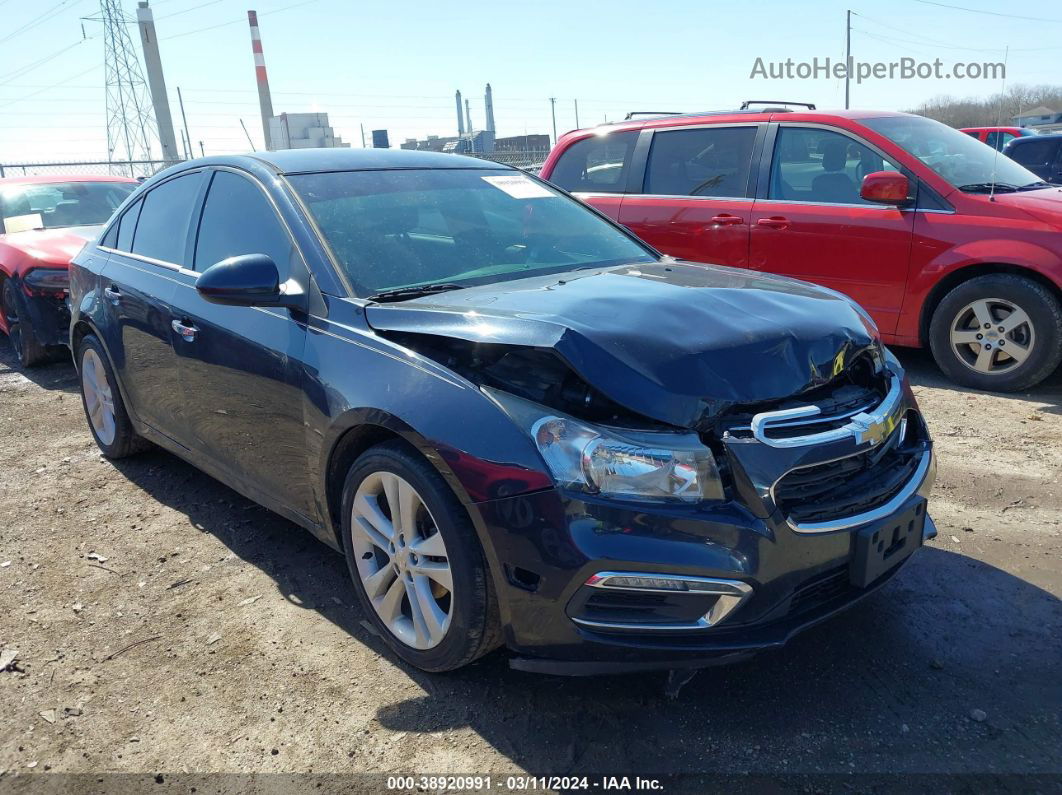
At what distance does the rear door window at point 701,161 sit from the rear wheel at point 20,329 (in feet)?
17.0

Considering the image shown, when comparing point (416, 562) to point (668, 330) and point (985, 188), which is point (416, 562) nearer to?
point (668, 330)

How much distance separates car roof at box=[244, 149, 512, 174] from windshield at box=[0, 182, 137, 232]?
5.41 m

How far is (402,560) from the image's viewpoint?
2662 mm

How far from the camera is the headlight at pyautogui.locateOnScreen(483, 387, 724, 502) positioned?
7.22 feet

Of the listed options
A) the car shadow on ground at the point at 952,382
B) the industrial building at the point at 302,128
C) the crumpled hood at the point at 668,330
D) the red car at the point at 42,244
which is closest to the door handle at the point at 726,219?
the car shadow on ground at the point at 952,382

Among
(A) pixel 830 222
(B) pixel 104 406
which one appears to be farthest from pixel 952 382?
(B) pixel 104 406

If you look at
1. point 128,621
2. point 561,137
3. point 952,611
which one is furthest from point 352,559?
point 561,137

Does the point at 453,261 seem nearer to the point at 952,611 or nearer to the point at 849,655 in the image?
the point at 849,655

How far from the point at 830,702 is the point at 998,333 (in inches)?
150

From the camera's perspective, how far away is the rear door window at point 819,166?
5906 mm

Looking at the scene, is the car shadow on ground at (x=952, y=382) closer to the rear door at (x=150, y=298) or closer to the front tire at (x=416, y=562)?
the front tire at (x=416, y=562)

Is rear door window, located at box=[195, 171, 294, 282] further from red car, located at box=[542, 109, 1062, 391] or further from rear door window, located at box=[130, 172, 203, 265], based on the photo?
red car, located at box=[542, 109, 1062, 391]

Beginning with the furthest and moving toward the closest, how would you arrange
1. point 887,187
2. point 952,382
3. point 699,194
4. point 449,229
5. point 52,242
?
point 52,242 < point 699,194 < point 952,382 < point 887,187 < point 449,229

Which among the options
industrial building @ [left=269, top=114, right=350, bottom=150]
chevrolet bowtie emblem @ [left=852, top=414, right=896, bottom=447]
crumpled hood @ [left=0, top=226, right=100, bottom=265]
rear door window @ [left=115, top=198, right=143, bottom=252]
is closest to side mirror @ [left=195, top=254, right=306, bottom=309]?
rear door window @ [left=115, top=198, right=143, bottom=252]
